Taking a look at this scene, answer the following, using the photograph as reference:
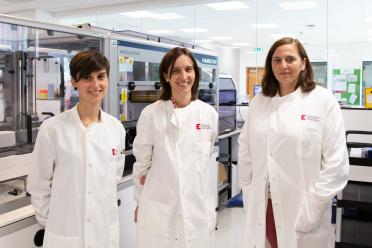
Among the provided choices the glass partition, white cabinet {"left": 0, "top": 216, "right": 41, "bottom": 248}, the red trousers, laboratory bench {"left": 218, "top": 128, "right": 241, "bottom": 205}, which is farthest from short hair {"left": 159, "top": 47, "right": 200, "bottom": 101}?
the glass partition

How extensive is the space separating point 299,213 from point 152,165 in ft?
2.22

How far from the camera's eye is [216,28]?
322 inches

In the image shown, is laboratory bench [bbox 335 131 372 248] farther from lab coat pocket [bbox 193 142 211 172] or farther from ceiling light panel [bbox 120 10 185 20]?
ceiling light panel [bbox 120 10 185 20]

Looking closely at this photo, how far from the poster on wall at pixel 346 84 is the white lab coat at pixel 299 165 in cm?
381

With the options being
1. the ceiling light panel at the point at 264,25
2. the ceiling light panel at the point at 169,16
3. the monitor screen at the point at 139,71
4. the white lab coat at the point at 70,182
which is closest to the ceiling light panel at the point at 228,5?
the ceiling light panel at the point at 169,16

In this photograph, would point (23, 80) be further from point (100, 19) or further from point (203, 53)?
point (100, 19)

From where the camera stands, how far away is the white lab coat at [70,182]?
1.42 meters

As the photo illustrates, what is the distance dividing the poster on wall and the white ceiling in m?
0.81

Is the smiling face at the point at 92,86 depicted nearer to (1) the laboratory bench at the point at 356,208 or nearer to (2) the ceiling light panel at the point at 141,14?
(1) the laboratory bench at the point at 356,208

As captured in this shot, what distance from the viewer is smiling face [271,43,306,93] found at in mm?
1590

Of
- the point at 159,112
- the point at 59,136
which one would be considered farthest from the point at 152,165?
the point at 59,136

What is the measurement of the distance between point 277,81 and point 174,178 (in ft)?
2.17

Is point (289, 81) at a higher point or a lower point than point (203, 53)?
lower

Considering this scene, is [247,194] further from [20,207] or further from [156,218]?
[20,207]
